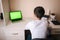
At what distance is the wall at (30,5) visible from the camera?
2949mm

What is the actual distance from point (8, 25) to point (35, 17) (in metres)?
0.84

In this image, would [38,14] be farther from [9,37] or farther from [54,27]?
[9,37]

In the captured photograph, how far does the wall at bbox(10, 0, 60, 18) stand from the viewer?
295 centimetres

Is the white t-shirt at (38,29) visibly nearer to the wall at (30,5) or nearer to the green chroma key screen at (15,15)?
the green chroma key screen at (15,15)

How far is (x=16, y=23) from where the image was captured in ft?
8.76

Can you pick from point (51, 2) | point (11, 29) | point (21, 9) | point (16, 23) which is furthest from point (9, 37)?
point (51, 2)

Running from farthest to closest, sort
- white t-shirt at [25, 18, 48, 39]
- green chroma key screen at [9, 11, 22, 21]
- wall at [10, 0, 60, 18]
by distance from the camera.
Result: 1. wall at [10, 0, 60, 18]
2. green chroma key screen at [9, 11, 22, 21]
3. white t-shirt at [25, 18, 48, 39]

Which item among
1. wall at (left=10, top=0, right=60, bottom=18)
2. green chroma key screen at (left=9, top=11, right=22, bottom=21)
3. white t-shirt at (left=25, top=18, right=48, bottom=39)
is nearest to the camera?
white t-shirt at (left=25, top=18, right=48, bottom=39)

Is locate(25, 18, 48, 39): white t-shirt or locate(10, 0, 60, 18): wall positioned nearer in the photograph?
locate(25, 18, 48, 39): white t-shirt

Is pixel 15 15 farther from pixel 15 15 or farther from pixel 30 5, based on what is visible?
pixel 30 5

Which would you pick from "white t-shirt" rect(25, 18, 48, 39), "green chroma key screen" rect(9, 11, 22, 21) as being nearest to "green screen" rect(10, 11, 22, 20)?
"green chroma key screen" rect(9, 11, 22, 21)

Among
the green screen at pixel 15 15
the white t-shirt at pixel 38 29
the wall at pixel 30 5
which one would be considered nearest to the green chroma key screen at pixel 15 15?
the green screen at pixel 15 15

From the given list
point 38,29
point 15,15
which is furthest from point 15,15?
point 38,29

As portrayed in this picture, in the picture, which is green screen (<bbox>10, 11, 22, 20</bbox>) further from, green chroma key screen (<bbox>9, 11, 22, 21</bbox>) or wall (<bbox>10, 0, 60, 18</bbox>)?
wall (<bbox>10, 0, 60, 18</bbox>)
